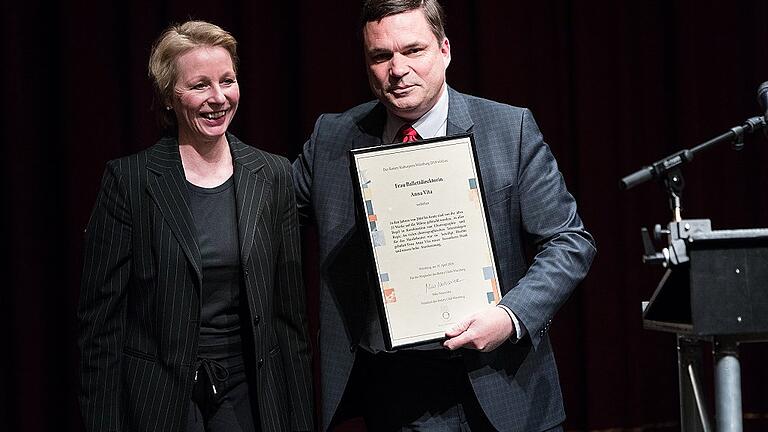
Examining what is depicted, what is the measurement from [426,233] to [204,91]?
0.64 meters

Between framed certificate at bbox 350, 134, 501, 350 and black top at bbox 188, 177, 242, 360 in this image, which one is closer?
framed certificate at bbox 350, 134, 501, 350

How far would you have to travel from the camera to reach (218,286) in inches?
86.4

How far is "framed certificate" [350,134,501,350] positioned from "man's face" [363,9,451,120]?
0.16 metres

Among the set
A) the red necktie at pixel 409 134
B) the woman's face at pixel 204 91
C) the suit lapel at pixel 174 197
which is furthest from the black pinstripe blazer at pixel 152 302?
the red necktie at pixel 409 134

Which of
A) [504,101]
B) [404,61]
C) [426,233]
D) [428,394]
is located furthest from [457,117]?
[504,101]

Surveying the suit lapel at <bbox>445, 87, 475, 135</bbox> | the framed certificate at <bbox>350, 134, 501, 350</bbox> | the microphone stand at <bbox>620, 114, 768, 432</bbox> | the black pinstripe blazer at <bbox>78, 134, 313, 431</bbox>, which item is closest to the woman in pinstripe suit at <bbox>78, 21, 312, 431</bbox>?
the black pinstripe blazer at <bbox>78, 134, 313, 431</bbox>

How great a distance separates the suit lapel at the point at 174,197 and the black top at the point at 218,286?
0.10 feet

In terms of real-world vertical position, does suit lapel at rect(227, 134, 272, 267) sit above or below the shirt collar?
below

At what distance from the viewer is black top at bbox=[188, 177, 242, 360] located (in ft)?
7.14

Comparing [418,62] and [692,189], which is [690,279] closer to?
[418,62]

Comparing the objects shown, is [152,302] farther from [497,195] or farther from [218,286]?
[497,195]

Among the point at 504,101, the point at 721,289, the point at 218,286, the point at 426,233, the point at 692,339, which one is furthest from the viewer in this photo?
the point at 504,101

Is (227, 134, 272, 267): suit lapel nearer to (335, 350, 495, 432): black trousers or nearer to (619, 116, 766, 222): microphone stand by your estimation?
(335, 350, 495, 432): black trousers

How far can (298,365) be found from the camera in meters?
2.29
